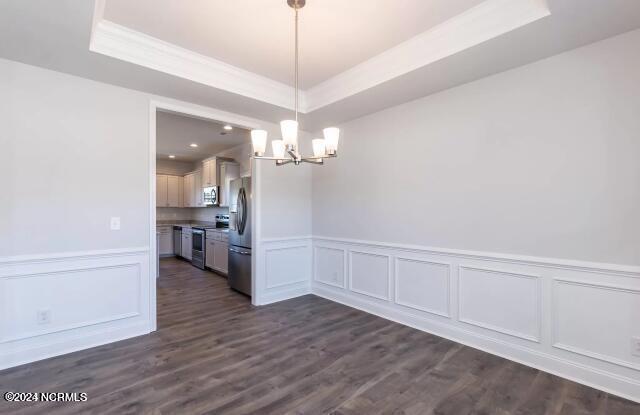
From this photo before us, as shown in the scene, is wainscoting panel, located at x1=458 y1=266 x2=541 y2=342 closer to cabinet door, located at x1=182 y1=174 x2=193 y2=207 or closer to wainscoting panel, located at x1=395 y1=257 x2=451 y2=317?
wainscoting panel, located at x1=395 y1=257 x2=451 y2=317

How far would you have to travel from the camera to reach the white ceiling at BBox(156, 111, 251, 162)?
485cm

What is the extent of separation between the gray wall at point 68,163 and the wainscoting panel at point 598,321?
3.98 meters

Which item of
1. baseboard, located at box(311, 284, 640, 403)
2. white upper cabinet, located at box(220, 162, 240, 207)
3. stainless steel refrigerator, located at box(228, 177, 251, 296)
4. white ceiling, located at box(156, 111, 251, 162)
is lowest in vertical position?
baseboard, located at box(311, 284, 640, 403)

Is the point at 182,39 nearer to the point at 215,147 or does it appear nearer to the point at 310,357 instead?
the point at 310,357

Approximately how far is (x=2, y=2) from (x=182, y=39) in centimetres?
114

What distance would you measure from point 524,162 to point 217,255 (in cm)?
540

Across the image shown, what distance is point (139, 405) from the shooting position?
2.09 meters

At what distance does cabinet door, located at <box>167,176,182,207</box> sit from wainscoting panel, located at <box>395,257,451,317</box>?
697cm

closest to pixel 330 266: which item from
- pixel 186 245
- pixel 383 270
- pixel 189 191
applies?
pixel 383 270

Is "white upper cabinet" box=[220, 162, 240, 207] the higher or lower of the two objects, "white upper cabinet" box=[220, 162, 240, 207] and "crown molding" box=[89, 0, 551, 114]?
the lower

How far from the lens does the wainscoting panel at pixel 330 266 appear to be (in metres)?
4.38

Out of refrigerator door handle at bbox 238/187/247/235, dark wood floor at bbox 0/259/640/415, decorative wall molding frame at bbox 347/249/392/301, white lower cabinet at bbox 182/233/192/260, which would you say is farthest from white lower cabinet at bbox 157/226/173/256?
decorative wall molding frame at bbox 347/249/392/301

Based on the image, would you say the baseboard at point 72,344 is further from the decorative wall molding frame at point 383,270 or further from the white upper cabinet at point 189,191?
the white upper cabinet at point 189,191

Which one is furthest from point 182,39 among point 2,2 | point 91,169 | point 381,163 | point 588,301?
point 588,301
